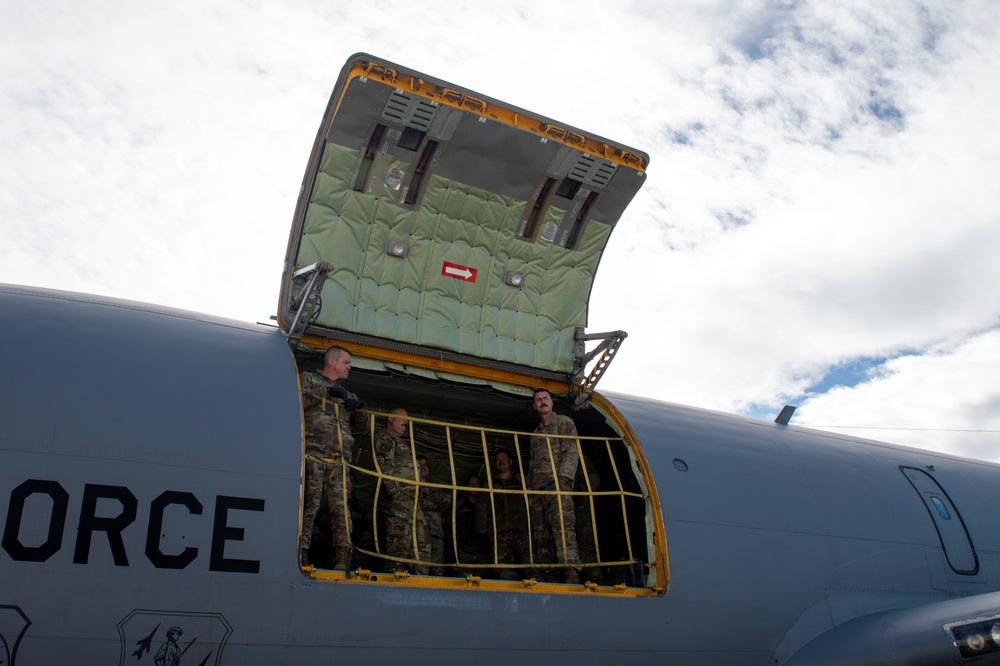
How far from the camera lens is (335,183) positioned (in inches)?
328

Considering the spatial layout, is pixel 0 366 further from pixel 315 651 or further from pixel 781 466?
pixel 781 466

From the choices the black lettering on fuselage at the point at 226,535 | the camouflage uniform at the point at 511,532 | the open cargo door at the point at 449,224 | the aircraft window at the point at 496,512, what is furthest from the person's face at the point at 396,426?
the black lettering on fuselage at the point at 226,535

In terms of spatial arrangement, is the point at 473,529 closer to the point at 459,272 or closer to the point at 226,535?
the point at 459,272

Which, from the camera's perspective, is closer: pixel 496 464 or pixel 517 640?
pixel 517 640

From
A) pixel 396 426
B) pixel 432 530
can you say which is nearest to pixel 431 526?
pixel 432 530

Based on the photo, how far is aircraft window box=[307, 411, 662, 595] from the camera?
771 centimetres

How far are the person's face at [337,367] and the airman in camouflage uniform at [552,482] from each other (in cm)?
204

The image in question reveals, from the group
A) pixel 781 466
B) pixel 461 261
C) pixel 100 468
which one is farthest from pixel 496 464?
pixel 100 468

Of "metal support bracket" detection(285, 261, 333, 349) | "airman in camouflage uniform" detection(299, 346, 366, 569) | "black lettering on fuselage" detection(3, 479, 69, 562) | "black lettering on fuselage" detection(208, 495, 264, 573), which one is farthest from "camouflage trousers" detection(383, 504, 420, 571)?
"black lettering on fuselage" detection(3, 479, 69, 562)

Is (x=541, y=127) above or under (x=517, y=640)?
above

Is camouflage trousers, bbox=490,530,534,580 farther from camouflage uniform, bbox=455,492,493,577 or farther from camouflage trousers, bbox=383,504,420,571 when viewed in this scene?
camouflage trousers, bbox=383,504,420,571

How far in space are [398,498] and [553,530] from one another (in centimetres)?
162

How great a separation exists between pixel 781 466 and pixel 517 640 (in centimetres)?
399

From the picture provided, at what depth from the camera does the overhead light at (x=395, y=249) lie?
874 cm
